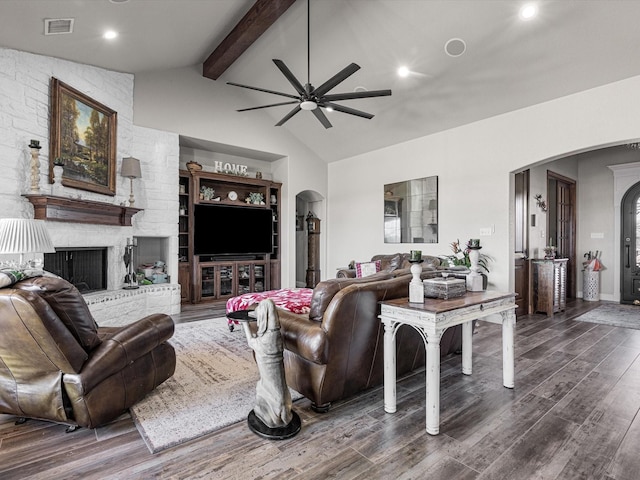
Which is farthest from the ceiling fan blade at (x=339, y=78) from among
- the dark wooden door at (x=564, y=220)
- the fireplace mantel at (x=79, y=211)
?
the dark wooden door at (x=564, y=220)

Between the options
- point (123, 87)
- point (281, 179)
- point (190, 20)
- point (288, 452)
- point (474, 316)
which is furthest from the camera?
point (281, 179)

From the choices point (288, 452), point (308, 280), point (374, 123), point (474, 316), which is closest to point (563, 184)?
point (374, 123)

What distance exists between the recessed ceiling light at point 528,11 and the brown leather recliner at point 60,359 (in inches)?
187

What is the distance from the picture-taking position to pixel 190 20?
4223 millimetres

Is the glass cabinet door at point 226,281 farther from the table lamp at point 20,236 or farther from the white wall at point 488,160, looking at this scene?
the table lamp at point 20,236

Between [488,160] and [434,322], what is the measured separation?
4215mm

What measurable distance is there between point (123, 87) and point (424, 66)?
4520mm

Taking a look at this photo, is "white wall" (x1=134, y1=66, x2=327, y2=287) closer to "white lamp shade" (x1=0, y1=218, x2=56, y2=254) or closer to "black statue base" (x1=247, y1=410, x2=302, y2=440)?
"white lamp shade" (x1=0, y1=218, x2=56, y2=254)

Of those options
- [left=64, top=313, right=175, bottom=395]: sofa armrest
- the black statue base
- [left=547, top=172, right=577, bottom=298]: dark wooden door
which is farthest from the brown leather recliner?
[left=547, top=172, right=577, bottom=298]: dark wooden door

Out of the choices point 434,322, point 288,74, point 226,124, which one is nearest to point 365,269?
point 288,74

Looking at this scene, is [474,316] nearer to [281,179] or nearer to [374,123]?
[374,123]

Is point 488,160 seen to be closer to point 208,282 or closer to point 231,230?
point 231,230

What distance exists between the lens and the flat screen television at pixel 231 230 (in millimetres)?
6570

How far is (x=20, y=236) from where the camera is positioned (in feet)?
8.96
